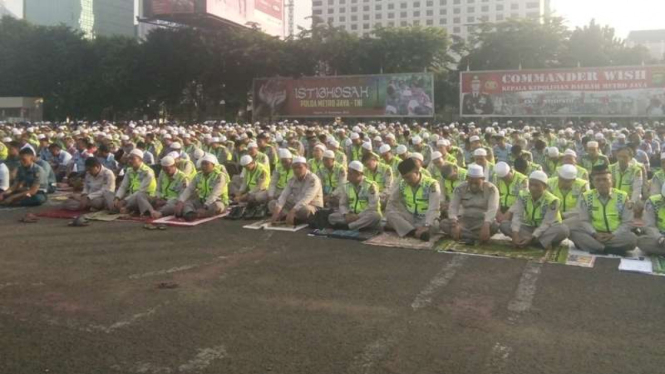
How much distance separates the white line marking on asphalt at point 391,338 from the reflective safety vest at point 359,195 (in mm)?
2587

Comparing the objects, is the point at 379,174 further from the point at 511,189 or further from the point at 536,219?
the point at 536,219

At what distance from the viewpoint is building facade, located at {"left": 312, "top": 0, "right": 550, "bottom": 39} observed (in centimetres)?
10381

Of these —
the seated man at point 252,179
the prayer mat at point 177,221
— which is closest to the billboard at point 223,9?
the seated man at point 252,179

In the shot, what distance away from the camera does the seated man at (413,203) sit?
27.0 feet

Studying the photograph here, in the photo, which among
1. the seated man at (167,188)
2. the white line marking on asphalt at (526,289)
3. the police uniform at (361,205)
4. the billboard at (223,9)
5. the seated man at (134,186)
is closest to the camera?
the white line marking on asphalt at (526,289)

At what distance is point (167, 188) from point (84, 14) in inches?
3346

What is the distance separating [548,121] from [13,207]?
82.2ft

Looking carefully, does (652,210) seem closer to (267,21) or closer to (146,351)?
(146,351)

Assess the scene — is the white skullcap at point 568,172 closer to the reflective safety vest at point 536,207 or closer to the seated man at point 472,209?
the reflective safety vest at point 536,207

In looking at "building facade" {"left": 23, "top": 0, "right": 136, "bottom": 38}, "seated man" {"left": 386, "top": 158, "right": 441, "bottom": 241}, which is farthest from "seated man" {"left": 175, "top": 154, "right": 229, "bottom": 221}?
"building facade" {"left": 23, "top": 0, "right": 136, "bottom": 38}

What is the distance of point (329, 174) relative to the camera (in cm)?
1062

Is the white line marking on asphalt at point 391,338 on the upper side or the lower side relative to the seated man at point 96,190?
lower

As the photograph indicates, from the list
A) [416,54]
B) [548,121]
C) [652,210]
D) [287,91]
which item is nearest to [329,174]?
[652,210]

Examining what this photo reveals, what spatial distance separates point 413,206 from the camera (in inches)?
334
